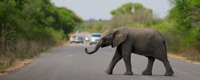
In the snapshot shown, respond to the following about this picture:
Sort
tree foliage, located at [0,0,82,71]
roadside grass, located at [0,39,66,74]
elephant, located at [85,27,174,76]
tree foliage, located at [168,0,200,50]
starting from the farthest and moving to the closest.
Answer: tree foliage, located at [168,0,200,50], tree foliage, located at [0,0,82,71], roadside grass, located at [0,39,66,74], elephant, located at [85,27,174,76]

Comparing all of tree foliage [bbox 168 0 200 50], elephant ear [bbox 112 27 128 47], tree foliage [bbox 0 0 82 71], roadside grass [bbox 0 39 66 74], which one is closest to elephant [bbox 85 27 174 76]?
elephant ear [bbox 112 27 128 47]

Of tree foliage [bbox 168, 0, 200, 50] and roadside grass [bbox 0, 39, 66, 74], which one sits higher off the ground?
tree foliage [bbox 168, 0, 200, 50]

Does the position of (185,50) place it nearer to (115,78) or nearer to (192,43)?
(192,43)

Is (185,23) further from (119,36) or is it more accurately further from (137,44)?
(119,36)

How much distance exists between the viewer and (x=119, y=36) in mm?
19484

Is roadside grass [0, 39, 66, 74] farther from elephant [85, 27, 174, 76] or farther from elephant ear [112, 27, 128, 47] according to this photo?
elephant ear [112, 27, 128, 47]

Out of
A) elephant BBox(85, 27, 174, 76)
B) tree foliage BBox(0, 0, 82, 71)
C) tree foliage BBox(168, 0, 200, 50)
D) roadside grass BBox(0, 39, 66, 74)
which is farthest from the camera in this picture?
tree foliage BBox(168, 0, 200, 50)

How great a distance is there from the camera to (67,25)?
4016 inches

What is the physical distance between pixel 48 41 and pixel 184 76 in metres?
39.5

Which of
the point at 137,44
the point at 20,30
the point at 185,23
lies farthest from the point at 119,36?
the point at 20,30

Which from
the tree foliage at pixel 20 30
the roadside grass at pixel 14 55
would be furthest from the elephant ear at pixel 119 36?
the tree foliage at pixel 20 30

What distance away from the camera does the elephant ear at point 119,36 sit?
19406 millimetres

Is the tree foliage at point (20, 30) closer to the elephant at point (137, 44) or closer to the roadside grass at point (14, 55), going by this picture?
the roadside grass at point (14, 55)

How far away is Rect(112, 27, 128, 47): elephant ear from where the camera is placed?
63.7ft
